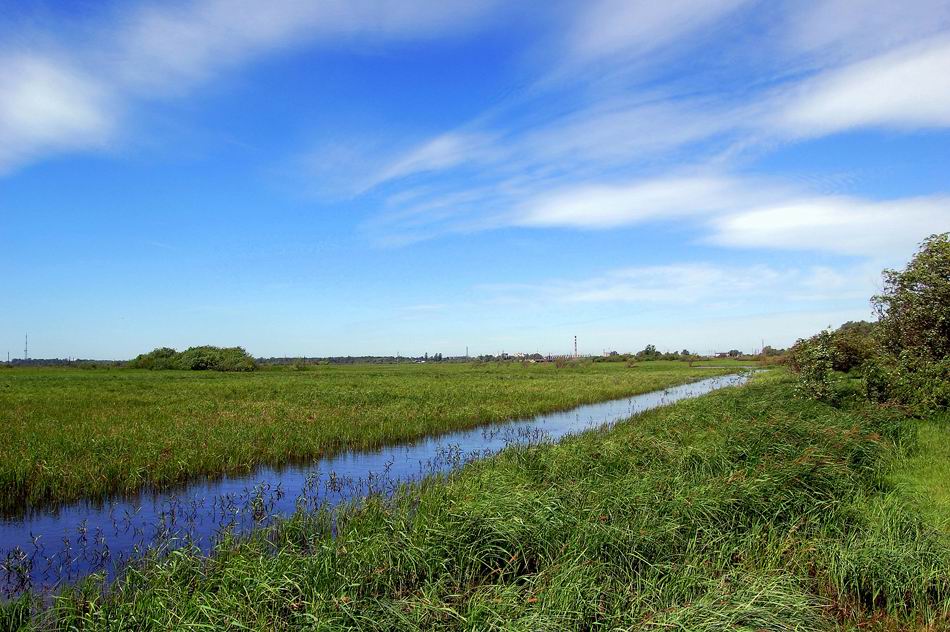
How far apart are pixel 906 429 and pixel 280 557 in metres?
17.3

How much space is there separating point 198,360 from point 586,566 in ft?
283

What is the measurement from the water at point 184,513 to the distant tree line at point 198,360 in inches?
2752

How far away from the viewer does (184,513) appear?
11.2 meters

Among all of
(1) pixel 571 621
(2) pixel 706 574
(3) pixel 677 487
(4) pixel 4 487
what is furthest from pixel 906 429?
(4) pixel 4 487

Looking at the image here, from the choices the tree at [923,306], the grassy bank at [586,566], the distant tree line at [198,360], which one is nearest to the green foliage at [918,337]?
the tree at [923,306]

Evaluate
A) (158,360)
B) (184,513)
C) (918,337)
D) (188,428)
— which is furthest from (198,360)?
(918,337)

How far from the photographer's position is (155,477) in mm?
13305

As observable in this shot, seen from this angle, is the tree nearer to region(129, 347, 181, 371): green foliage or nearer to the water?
the water

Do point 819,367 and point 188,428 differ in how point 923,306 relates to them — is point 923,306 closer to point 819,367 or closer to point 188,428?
point 819,367

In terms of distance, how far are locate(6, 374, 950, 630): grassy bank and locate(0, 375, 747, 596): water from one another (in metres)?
1.72

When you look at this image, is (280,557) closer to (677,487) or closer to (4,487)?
(677,487)

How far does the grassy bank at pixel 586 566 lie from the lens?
5.45m

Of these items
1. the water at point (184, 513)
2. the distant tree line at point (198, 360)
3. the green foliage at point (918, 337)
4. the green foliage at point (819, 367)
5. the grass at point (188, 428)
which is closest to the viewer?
the water at point (184, 513)

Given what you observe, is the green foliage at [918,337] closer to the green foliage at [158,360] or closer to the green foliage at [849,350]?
the green foliage at [849,350]
